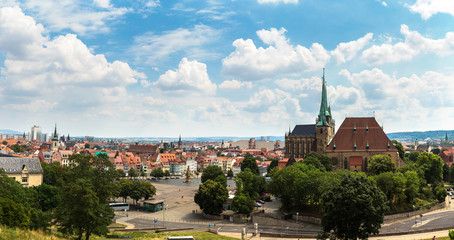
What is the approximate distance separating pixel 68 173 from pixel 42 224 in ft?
30.7

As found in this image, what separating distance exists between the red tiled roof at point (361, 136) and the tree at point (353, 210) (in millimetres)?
61031

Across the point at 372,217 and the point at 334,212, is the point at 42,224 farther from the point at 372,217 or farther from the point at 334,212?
the point at 372,217

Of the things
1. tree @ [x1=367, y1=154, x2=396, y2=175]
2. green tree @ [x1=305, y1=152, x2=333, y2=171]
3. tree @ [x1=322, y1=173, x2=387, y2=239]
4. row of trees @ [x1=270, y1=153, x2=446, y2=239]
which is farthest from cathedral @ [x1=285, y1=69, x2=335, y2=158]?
tree @ [x1=322, y1=173, x2=387, y2=239]

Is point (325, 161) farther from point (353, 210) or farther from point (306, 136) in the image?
point (353, 210)

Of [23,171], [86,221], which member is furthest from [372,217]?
[23,171]

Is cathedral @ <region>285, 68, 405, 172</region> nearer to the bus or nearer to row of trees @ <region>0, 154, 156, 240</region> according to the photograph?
the bus

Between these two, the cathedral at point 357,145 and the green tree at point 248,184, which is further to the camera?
the cathedral at point 357,145

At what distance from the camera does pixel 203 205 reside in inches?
2849

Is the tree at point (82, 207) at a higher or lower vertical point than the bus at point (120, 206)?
higher

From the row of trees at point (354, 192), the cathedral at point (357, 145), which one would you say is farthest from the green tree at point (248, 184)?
the cathedral at point (357, 145)

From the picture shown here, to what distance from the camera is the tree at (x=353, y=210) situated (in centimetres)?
4081

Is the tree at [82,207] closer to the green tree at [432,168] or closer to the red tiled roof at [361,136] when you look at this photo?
the red tiled roof at [361,136]

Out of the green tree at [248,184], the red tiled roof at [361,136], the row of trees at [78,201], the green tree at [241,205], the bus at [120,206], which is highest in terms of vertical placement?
the red tiled roof at [361,136]

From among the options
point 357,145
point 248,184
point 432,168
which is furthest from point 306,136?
point 248,184
